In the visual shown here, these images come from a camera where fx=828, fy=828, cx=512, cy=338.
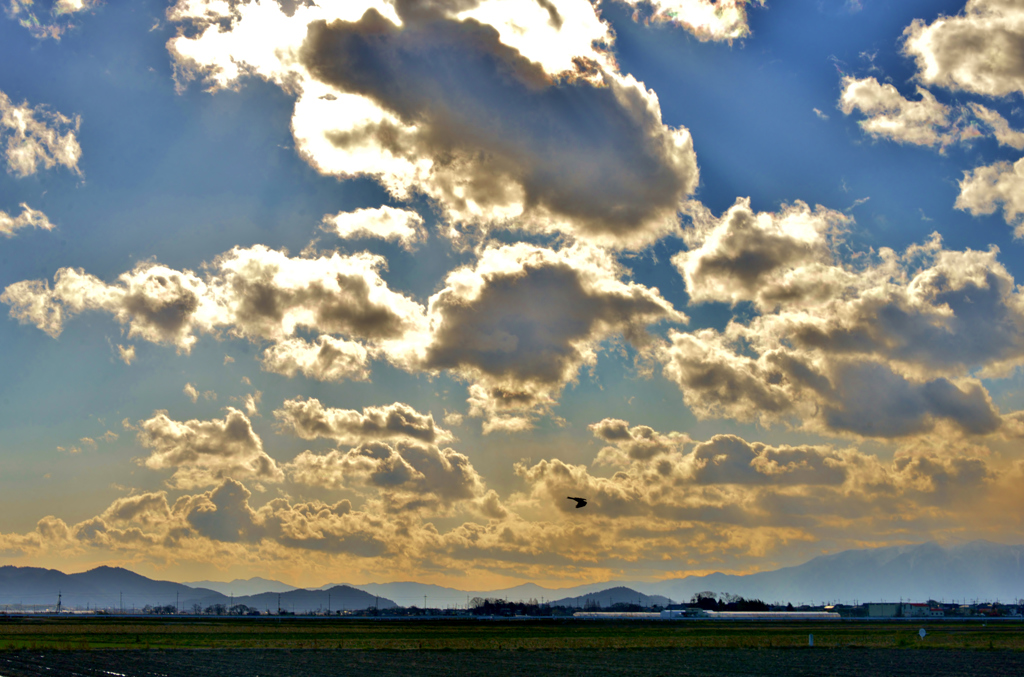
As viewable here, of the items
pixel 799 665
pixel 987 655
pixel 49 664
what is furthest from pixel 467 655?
pixel 987 655

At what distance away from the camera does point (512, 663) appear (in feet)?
271

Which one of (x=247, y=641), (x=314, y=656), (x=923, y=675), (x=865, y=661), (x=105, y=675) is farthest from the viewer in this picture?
(x=247, y=641)

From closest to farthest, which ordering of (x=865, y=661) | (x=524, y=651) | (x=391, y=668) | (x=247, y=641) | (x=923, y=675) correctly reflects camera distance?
(x=923, y=675) < (x=391, y=668) < (x=865, y=661) < (x=524, y=651) < (x=247, y=641)

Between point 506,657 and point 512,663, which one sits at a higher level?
point 512,663

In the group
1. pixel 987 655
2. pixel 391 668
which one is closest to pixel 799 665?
pixel 987 655

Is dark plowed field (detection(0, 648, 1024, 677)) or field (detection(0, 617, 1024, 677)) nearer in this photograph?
dark plowed field (detection(0, 648, 1024, 677))

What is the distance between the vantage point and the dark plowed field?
72312 mm

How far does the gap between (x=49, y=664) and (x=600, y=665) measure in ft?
168

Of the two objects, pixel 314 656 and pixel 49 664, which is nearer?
pixel 49 664

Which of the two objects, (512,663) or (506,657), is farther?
(506,657)

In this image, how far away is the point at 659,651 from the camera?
339 feet

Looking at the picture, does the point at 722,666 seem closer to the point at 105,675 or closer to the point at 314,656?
the point at 314,656

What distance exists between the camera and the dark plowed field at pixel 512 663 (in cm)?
7231

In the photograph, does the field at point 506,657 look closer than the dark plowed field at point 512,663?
No
